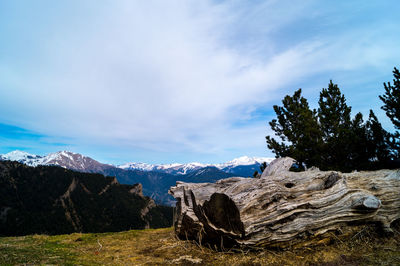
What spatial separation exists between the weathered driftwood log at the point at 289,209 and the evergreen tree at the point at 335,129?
464 inches

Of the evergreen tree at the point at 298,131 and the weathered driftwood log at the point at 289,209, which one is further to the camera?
the evergreen tree at the point at 298,131

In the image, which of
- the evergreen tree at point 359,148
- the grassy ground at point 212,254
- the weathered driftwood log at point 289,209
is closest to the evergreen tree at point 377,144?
the evergreen tree at point 359,148

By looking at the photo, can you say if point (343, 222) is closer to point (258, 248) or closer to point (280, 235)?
point (280, 235)

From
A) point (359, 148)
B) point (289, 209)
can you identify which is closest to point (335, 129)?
point (359, 148)

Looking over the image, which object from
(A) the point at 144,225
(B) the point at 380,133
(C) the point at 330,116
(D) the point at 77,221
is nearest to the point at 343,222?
(B) the point at 380,133

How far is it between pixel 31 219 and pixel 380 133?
223 metres

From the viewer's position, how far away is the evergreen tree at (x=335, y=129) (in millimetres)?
19750

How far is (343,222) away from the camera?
7.44 m

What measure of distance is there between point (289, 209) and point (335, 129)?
709 inches

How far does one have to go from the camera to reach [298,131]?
75.1 ft

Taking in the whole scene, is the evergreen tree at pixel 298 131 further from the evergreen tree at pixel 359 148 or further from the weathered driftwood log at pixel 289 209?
the weathered driftwood log at pixel 289 209

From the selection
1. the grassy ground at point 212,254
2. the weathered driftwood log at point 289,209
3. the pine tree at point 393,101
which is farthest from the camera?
the pine tree at point 393,101

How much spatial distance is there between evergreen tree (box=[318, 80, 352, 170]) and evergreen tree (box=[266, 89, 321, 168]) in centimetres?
94

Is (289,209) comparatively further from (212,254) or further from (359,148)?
(359,148)
